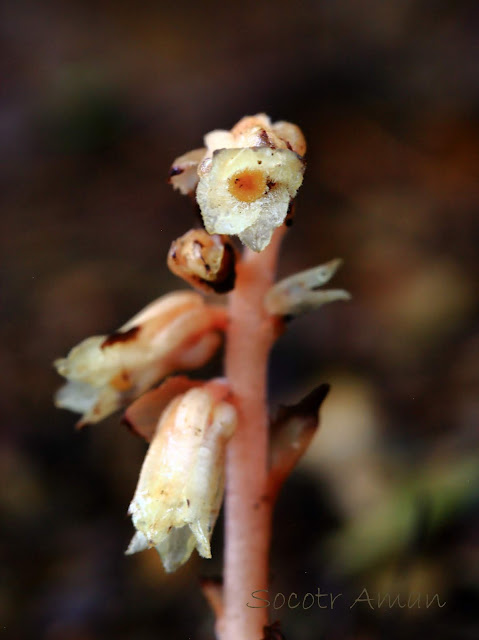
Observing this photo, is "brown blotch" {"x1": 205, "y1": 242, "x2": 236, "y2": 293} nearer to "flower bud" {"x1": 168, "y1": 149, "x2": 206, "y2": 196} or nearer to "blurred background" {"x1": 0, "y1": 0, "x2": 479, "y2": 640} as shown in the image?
"flower bud" {"x1": 168, "y1": 149, "x2": 206, "y2": 196}

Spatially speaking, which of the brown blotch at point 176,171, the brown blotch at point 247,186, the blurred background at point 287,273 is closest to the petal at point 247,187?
the brown blotch at point 247,186

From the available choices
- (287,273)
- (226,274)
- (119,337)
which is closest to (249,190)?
(226,274)

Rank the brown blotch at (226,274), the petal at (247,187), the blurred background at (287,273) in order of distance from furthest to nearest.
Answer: the blurred background at (287,273), the brown blotch at (226,274), the petal at (247,187)

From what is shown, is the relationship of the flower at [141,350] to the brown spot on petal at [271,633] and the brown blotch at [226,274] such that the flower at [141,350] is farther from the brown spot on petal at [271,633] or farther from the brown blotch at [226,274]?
the brown spot on petal at [271,633]

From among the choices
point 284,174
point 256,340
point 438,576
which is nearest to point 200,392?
point 256,340

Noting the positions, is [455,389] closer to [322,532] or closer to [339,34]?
[322,532]

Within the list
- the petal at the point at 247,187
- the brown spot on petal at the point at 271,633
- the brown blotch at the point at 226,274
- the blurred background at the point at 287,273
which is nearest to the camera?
the petal at the point at 247,187

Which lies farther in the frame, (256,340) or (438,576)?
(438,576)

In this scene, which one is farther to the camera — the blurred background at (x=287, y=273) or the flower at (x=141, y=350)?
the blurred background at (x=287, y=273)
